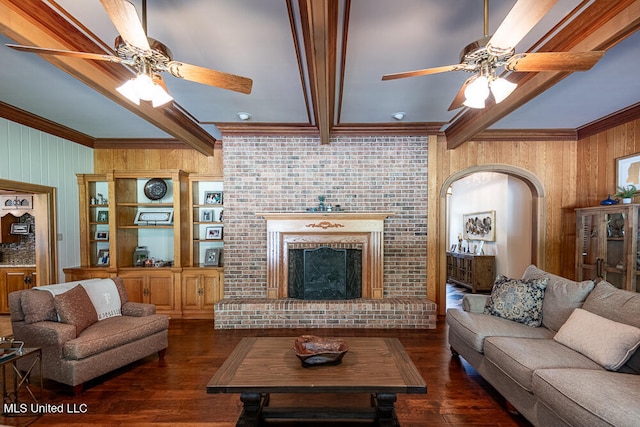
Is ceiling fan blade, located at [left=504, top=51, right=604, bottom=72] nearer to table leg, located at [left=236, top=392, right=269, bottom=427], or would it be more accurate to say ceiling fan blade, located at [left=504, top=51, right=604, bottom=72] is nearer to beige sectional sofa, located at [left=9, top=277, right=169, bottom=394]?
table leg, located at [left=236, top=392, right=269, bottom=427]

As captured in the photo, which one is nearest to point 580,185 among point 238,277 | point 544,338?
point 544,338

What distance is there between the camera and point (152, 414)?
238 cm

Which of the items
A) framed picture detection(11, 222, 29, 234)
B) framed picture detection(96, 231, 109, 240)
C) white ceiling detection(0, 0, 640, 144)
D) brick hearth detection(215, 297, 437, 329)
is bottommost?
brick hearth detection(215, 297, 437, 329)

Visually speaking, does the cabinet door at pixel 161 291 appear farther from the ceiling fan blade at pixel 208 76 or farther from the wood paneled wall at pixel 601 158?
the wood paneled wall at pixel 601 158

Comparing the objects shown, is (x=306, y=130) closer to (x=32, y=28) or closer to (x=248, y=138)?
(x=248, y=138)

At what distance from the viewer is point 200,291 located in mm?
4699

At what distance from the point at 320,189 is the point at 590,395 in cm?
350

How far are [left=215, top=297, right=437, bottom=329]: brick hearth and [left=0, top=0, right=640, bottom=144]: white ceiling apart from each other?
8.09ft

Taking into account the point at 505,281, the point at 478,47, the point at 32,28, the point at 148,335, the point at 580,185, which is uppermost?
the point at 32,28

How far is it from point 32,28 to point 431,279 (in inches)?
189

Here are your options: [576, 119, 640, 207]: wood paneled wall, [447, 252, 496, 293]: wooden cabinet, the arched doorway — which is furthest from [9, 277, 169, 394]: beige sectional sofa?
[576, 119, 640, 207]: wood paneled wall

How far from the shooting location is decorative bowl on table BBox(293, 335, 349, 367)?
215cm

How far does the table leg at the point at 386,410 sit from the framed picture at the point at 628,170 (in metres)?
3.98

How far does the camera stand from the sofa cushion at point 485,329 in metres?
2.66
